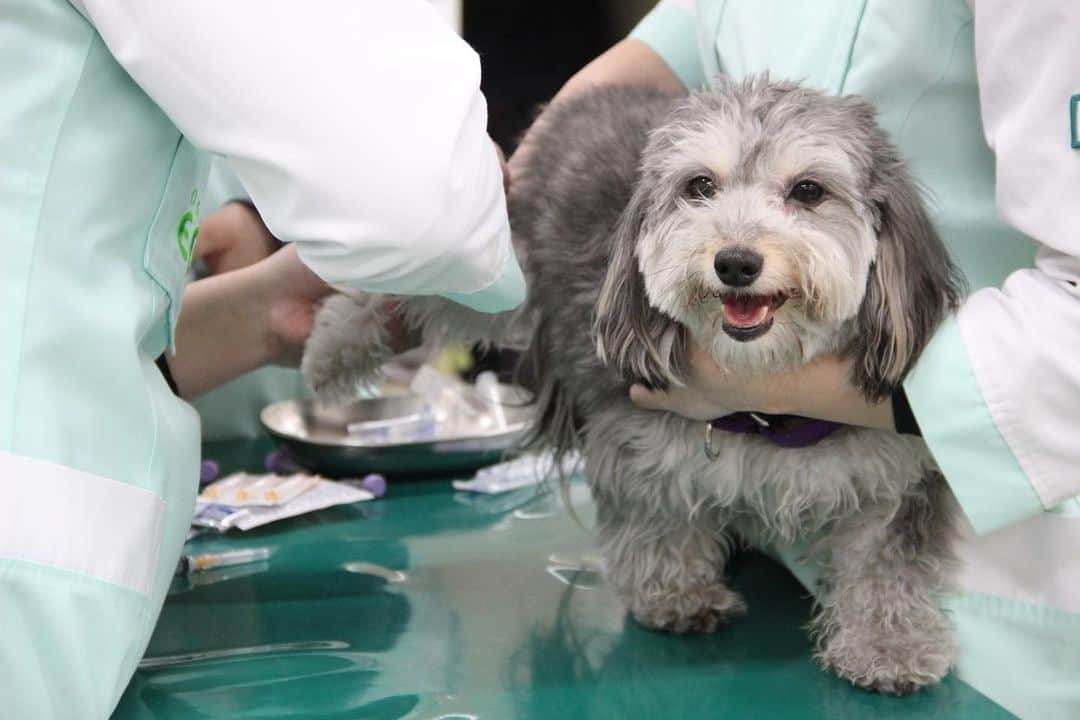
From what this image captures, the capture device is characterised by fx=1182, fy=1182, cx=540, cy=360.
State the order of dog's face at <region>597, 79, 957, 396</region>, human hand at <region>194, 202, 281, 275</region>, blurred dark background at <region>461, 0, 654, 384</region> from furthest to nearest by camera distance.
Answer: blurred dark background at <region>461, 0, 654, 384</region>, human hand at <region>194, 202, 281, 275</region>, dog's face at <region>597, 79, 957, 396</region>

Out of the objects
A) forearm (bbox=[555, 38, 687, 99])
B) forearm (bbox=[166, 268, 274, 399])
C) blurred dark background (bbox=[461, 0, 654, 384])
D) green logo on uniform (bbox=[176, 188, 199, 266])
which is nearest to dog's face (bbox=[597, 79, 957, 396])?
green logo on uniform (bbox=[176, 188, 199, 266])

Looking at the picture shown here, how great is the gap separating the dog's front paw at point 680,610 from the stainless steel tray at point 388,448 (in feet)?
1.40

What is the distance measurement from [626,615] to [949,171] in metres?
0.63

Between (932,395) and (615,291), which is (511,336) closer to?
(615,291)

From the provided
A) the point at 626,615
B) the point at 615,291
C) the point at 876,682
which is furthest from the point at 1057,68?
the point at 626,615

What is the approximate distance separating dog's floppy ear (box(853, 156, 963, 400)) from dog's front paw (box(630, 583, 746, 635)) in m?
0.32

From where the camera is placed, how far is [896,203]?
1192 millimetres

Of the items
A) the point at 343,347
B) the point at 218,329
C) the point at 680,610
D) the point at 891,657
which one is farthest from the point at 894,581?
the point at 218,329

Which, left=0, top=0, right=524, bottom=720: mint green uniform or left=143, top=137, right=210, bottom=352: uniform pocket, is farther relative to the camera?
left=143, top=137, right=210, bottom=352: uniform pocket

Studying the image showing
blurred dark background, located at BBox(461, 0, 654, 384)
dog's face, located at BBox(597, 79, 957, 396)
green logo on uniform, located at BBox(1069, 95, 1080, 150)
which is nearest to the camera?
green logo on uniform, located at BBox(1069, 95, 1080, 150)

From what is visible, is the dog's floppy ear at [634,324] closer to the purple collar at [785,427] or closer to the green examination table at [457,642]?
the purple collar at [785,427]

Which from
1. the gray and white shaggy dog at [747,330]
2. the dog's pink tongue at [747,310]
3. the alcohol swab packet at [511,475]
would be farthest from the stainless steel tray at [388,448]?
the dog's pink tongue at [747,310]

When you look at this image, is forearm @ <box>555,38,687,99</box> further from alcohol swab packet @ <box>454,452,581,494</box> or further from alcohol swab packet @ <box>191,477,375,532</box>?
alcohol swab packet @ <box>191,477,375,532</box>

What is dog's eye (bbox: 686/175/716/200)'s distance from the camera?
1.26 meters
